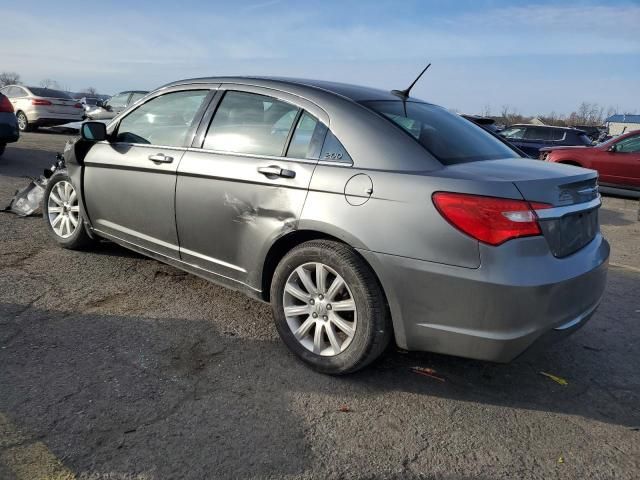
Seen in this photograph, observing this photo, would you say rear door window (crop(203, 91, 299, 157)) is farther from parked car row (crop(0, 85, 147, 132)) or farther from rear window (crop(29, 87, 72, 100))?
rear window (crop(29, 87, 72, 100))

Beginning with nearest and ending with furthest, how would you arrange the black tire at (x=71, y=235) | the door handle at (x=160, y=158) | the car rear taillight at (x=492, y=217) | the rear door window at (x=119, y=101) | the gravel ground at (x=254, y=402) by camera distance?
the gravel ground at (x=254, y=402) < the car rear taillight at (x=492, y=217) < the door handle at (x=160, y=158) < the black tire at (x=71, y=235) < the rear door window at (x=119, y=101)

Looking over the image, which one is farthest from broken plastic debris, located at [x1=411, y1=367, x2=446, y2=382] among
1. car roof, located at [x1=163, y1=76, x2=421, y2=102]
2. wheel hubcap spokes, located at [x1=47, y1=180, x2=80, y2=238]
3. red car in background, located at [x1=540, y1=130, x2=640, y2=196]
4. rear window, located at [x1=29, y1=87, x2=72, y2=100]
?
rear window, located at [x1=29, y1=87, x2=72, y2=100]

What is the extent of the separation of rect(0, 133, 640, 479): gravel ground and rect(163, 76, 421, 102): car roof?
1607mm

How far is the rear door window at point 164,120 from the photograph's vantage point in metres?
3.87

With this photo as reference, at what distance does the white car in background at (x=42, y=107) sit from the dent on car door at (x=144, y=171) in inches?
616

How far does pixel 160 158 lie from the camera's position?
385 cm

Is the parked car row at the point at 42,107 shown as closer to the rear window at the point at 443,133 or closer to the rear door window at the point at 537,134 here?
the rear door window at the point at 537,134

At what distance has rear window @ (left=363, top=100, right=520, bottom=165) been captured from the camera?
3.04m

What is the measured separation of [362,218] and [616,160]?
11.7 m

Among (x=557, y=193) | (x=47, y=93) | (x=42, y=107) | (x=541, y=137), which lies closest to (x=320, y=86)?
(x=557, y=193)

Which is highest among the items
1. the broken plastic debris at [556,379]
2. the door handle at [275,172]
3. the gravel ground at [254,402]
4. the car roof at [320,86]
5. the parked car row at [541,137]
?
the car roof at [320,86]

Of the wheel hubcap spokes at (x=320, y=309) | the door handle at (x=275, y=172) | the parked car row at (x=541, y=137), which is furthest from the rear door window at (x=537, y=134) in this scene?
the wheel hubcap spokes at (x=320, y=309)

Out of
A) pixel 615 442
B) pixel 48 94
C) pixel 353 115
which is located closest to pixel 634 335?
pixel 615 442

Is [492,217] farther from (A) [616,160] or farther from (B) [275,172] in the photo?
(A) [616,160]
